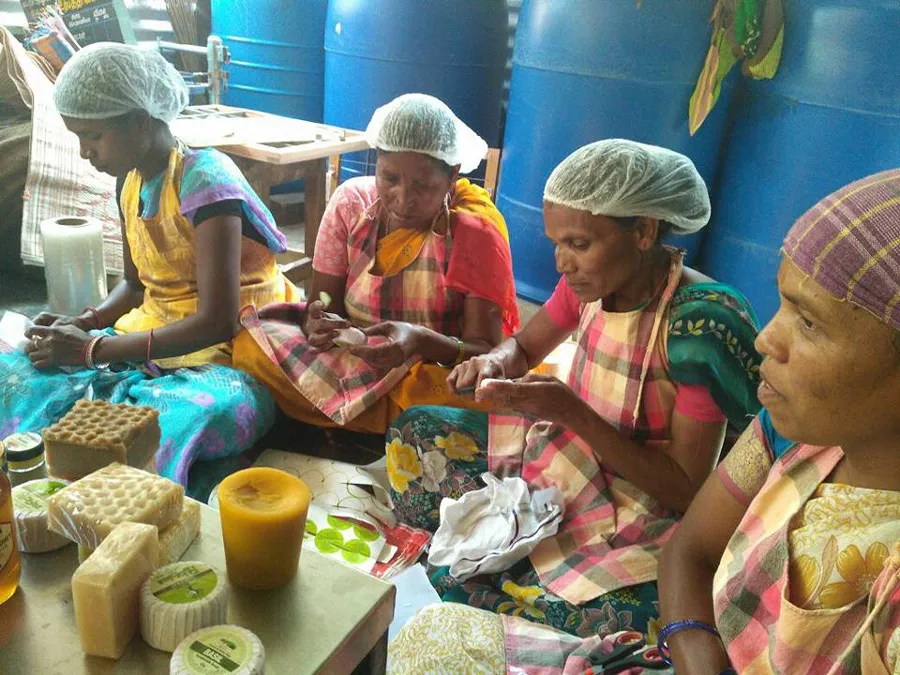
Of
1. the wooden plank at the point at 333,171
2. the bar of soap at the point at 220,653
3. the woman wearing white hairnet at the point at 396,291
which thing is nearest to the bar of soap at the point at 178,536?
the bar of soap at the point at 220,653

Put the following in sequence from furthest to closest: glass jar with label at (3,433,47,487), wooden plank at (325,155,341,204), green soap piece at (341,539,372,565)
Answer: wooden plank at (325,155,341,204) < green soap piece at (341,539,372,565) < glass jar with label at (3,433,47,487)

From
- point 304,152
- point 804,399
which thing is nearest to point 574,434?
point 804,399

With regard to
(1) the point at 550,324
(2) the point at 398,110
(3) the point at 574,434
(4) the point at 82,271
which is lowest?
(4) the point at 82,271

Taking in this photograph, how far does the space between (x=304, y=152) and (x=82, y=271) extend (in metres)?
0.95

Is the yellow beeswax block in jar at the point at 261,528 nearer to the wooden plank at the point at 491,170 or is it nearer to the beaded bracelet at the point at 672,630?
the beaded bracelet at the point at 672,630

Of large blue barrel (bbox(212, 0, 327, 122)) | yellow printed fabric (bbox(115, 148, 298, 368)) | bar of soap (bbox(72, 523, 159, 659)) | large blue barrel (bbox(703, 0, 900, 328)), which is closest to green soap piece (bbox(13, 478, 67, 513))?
bar of soap (bbox(72, 523, 159, 659))

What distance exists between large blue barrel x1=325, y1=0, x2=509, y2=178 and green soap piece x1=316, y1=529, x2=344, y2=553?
2424 mm

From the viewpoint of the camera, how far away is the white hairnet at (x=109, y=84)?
1.73 m

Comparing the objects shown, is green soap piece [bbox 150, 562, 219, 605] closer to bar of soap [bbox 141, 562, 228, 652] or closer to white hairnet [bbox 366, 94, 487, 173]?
bar of soap [bbox 141, 562, 228, 652]

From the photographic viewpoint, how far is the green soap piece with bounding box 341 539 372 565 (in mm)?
1630

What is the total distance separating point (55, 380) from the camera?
1818 millimetres

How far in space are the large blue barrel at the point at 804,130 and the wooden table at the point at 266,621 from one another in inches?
103

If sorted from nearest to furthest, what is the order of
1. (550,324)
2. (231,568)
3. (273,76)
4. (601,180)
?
(231,568) < (601,180) < (550,324) < (273,76)

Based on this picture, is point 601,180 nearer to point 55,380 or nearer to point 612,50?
point 55,380
